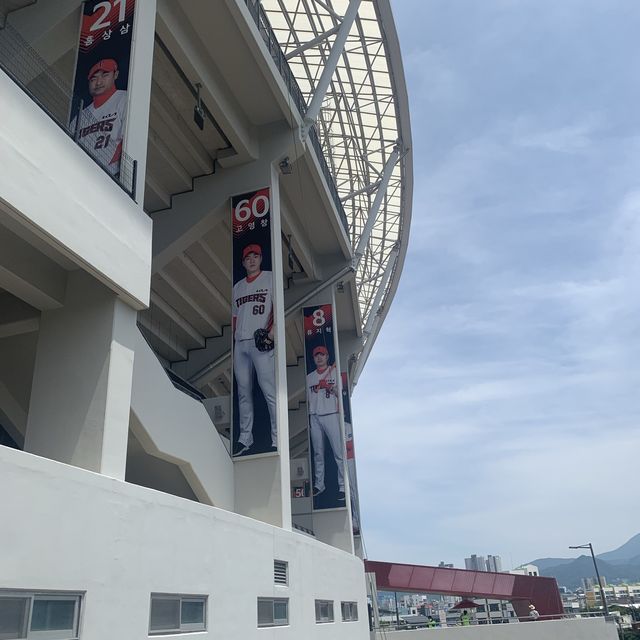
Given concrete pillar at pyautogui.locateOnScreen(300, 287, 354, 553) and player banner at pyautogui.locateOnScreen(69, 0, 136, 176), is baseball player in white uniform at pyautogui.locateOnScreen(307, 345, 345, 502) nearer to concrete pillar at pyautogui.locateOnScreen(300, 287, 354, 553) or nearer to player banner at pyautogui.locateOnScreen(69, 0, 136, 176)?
concrete pillar at pyautogui.locateOnScreen(300, 287, 354, 553)

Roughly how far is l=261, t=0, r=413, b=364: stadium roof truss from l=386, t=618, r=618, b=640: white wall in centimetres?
1913

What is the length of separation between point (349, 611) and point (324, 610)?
263 cm

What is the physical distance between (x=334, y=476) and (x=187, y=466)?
1082 cm

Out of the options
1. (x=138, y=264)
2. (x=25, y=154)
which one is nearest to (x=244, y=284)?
(x=138, y=264)

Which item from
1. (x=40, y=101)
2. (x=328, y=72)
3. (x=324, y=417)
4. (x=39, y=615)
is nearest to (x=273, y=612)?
(x=39, y=615)

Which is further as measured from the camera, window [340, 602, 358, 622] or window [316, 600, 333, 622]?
window [340, 602, 358, 622]

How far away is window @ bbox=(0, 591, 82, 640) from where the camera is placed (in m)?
5.83

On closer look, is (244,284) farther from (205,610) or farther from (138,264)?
(205,610)

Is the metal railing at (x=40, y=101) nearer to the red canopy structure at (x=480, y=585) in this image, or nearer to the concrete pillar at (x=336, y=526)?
the concrete pillar at (x=336, y=526)

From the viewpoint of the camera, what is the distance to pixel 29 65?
11.5 meters

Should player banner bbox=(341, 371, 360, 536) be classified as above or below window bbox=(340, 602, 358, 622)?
above

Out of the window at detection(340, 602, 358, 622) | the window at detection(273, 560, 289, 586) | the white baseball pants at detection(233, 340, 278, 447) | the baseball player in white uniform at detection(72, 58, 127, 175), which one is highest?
the baseball player in white uniform at detection(72, 58, 127, 175)

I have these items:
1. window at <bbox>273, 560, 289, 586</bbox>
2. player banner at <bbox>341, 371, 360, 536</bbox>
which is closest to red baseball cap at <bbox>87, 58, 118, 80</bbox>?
window at <bbox>273, 560, 289, 586</bbox>

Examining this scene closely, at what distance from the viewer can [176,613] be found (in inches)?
336
